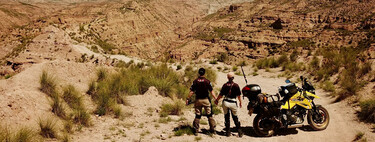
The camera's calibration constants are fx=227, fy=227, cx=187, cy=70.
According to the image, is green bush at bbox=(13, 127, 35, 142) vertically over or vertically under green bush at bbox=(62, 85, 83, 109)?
under

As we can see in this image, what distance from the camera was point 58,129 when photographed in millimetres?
6133

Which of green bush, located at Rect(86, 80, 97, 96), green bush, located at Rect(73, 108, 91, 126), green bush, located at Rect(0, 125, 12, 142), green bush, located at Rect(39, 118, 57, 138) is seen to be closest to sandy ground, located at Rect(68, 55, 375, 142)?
green bush, located at Rect(73, 108, 91, 126)

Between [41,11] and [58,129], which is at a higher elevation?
[41,11]

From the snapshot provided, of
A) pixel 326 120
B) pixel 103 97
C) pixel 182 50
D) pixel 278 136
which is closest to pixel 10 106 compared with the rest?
pixel 103 97

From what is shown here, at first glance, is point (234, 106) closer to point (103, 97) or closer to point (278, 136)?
point (278, 136)

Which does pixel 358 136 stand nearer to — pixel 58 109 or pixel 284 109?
pixel 284 109

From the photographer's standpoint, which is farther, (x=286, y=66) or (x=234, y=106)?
(x=286, y=66)

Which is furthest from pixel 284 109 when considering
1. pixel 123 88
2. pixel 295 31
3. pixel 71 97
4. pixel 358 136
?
pixel 295 31

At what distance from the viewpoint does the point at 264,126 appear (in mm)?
6293

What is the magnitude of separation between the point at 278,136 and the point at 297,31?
175ft

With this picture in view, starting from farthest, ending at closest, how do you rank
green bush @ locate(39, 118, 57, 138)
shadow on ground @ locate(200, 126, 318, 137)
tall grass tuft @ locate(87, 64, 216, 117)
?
tall grass tuft @ locate(87, 64, 216, 117) → shadow on ground @ locate(200, 126, 318, 137) → green bush @ locate(39, 118, 57, 138)

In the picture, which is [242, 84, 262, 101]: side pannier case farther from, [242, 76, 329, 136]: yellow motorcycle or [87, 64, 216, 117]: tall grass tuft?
[87, 64, 216, 117]: tall grass tuft

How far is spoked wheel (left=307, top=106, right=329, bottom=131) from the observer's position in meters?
6.43

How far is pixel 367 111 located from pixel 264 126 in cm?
320
